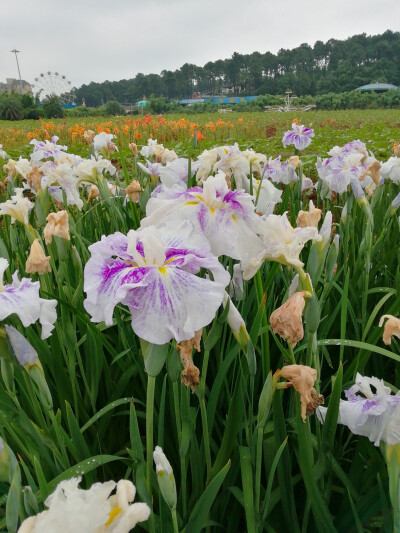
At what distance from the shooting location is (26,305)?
87 centimetres

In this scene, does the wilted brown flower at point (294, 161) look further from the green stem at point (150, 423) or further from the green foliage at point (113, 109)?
the green foliage at point (113, 109)

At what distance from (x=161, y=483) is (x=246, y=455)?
308 millimetres

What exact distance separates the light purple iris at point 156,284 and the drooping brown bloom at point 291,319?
0.14 metres

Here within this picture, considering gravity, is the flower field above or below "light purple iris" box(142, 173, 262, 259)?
below

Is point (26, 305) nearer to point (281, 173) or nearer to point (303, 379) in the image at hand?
point (303, 379)

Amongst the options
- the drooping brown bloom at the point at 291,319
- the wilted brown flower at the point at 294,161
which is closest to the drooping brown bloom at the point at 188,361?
the drooping brown bloom at the point at 291,319

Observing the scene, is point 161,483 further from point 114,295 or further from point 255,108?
point 255,108

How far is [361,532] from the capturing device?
94cm

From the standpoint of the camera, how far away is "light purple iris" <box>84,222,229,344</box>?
2.38 feet

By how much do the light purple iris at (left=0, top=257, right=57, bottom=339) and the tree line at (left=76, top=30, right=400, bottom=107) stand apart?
266ft

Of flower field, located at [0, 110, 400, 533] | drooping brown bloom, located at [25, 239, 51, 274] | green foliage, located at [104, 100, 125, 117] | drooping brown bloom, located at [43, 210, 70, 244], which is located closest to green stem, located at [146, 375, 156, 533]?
flower field, located at [0, 110, 400, 533]

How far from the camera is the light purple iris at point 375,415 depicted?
0.79 m

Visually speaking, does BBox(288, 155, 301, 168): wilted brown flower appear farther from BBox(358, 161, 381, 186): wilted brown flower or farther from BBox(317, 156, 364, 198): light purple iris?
BBox(358, 161, 381, 186): wilted brown flower

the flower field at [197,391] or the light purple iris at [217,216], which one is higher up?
the light purple iris at [217,216]
